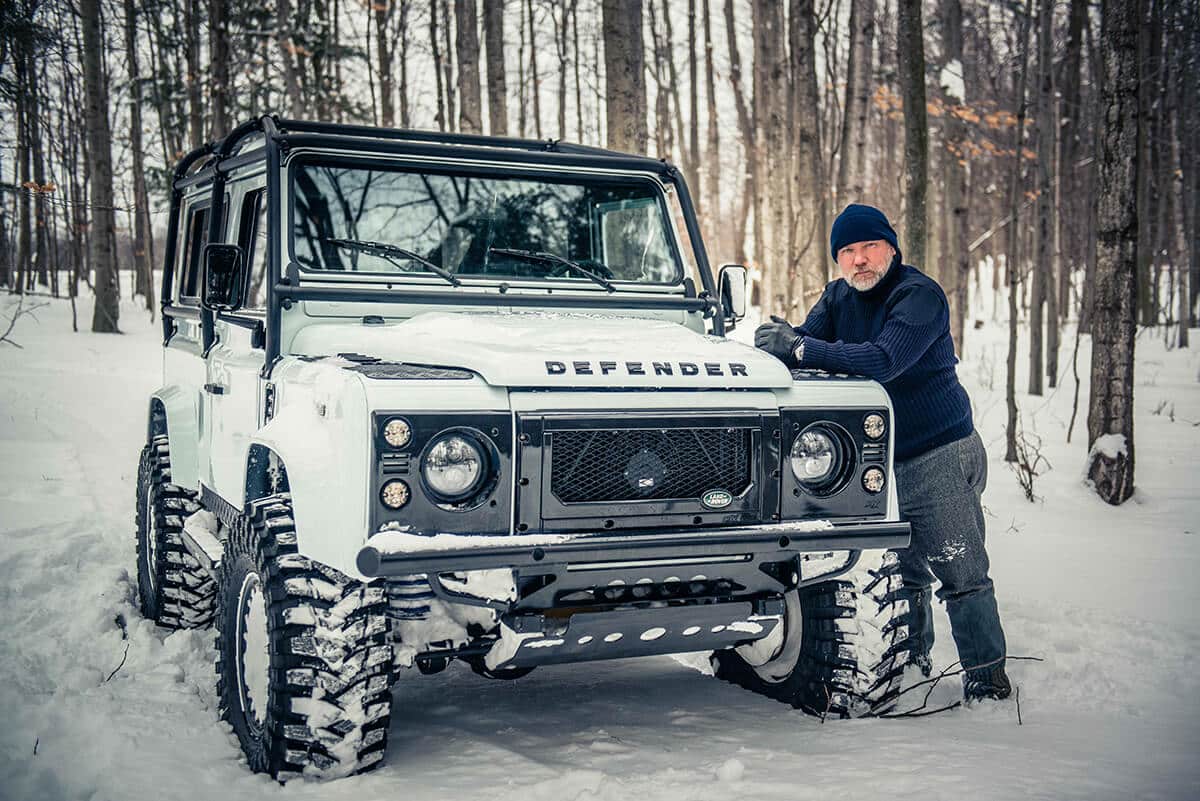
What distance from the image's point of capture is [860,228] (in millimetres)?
4266

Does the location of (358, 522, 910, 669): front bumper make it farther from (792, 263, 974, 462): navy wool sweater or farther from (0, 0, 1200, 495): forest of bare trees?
(0, 0, 1200, 495): forest of bare trees

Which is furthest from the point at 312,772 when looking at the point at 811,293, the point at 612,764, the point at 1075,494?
the point at 811,293

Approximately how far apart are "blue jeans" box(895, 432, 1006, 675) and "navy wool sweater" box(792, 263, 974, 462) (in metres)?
0.07

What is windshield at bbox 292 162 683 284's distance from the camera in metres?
4.28

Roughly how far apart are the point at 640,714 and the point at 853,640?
2.77ft

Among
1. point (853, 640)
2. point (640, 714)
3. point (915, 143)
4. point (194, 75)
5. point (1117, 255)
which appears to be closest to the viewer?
point (853, 640)

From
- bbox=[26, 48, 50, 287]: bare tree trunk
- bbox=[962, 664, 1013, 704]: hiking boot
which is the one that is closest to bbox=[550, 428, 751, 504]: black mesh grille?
bbox=[962, 664, 1013, 704]: hiking boot

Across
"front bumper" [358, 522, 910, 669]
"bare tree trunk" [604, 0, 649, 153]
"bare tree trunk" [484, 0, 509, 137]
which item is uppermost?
"bare tree trunk" [484, 0, 509, 137]

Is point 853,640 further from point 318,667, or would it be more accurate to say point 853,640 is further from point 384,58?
point 384,58

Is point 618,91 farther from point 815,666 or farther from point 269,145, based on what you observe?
point 815,666

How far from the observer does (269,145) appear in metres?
4.21

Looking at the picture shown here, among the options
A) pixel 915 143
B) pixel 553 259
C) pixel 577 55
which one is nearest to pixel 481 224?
pixel 553 259

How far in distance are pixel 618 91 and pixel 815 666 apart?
6766 millimetres

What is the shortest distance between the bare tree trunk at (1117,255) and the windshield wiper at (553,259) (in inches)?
189
